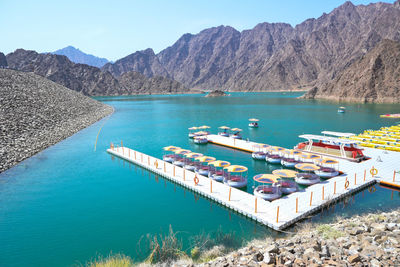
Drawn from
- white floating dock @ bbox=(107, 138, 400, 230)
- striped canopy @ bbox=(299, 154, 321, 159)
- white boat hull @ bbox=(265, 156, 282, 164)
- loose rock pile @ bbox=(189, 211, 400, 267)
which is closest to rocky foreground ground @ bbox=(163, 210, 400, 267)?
loose rock pile @ bbox=(189, 211, 400, 267)

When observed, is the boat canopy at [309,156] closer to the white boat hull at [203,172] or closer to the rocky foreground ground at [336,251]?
the white boat hull at [203,172]

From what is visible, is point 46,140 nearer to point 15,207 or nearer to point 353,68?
point 15,207

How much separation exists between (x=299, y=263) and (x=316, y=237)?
3.51 metres

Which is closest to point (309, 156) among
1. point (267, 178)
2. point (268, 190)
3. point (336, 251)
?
point (267, 178)

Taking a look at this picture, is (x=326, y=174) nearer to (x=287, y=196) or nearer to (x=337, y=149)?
(x=287, y=196)

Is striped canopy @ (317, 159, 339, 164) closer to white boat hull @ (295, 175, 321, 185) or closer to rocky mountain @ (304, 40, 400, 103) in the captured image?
white boat hull @ (295, 175, 321, 185)

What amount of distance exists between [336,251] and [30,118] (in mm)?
59965

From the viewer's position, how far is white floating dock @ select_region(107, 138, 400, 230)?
2038 cm

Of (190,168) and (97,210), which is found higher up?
(190,168)

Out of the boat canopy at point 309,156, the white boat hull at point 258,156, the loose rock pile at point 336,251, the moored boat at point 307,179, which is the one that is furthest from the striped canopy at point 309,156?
the loose rock pile at point 336,251

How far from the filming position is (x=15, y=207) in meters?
24.4

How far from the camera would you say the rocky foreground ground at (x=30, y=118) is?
41500 millimetres

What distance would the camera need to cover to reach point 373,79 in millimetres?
Result: 145000

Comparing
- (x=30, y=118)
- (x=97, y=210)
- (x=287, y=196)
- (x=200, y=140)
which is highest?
(x=30, y=118)
